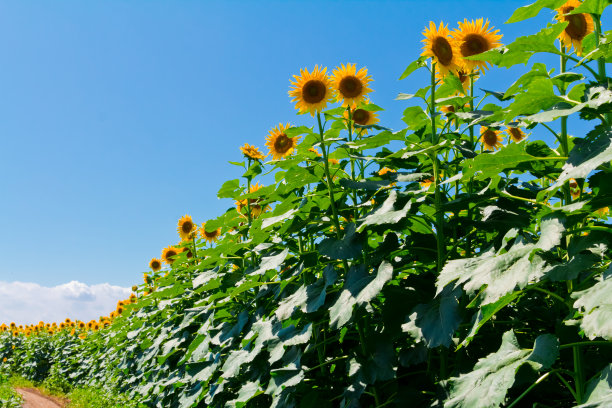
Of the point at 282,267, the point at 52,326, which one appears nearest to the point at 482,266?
the point at 282,267

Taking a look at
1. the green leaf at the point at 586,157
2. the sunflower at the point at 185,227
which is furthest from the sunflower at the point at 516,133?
the sunflower at the point at 185,227

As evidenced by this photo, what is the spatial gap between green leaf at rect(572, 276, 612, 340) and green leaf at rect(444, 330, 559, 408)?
0.23 m

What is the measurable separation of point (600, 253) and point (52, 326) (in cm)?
2063

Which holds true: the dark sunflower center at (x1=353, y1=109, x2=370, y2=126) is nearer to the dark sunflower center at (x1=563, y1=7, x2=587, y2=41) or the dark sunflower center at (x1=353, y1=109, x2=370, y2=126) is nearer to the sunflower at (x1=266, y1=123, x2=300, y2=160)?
the sunflower at (x1=266, y1=123, x2=300, y2=160)

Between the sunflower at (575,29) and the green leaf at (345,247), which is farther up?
the sunflower at (575,29)

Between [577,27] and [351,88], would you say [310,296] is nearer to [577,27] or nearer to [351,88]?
[351,88]

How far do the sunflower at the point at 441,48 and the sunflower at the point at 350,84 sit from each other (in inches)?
22.1

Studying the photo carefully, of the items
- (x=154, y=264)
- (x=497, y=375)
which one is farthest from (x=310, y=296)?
(x=154, y=264)

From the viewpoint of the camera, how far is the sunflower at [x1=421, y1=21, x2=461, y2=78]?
244cm

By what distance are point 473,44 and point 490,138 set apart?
804mm

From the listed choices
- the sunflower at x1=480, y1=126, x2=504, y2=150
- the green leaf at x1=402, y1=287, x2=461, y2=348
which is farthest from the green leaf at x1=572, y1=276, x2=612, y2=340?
the sunflower at x1=480, y1=126, x2=504, y2=150

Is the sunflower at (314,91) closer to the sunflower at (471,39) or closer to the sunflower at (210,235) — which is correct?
the sunflower at (471,39)

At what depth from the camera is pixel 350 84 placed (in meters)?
2.97

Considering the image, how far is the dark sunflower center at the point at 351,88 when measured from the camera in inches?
116
